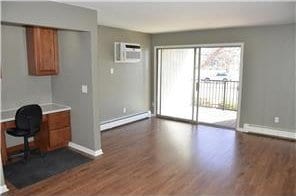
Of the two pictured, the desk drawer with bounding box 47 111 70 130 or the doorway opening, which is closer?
the desk drawer with bounding box 47 111 70 130

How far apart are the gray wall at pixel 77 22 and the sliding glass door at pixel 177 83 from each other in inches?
118

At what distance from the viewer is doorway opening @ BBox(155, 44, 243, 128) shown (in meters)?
6.06

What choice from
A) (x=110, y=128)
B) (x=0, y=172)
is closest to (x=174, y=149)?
(x=110, y=128)

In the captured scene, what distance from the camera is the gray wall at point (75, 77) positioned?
3918mm

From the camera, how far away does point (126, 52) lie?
223 inches

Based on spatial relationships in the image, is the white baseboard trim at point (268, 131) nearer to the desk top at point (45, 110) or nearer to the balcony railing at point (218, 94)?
the balcony railing at point (218, 94)

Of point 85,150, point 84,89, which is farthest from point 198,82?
point 85,150

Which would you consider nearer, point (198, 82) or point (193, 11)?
point (193, 11)

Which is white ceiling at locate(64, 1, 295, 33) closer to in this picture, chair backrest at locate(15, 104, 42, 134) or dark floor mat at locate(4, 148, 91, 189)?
chair backrest at locate(15, 104, 42, 134)

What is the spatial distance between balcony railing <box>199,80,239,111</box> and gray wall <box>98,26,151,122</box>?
1756 mm

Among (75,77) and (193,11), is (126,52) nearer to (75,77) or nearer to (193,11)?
(75,77)

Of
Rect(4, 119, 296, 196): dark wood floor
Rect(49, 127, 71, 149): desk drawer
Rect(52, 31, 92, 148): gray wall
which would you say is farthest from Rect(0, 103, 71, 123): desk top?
Rect(4, 119, 296, 196): dark wood floor

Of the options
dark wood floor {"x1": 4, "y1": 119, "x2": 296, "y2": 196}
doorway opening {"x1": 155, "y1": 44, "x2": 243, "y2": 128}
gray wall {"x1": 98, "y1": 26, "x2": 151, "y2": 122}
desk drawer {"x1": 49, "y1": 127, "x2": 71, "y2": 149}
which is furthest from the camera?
doorway opening {"x1": 155, "y1": 44, "x2": 243, "y2": 128}

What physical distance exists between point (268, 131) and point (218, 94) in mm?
2371
